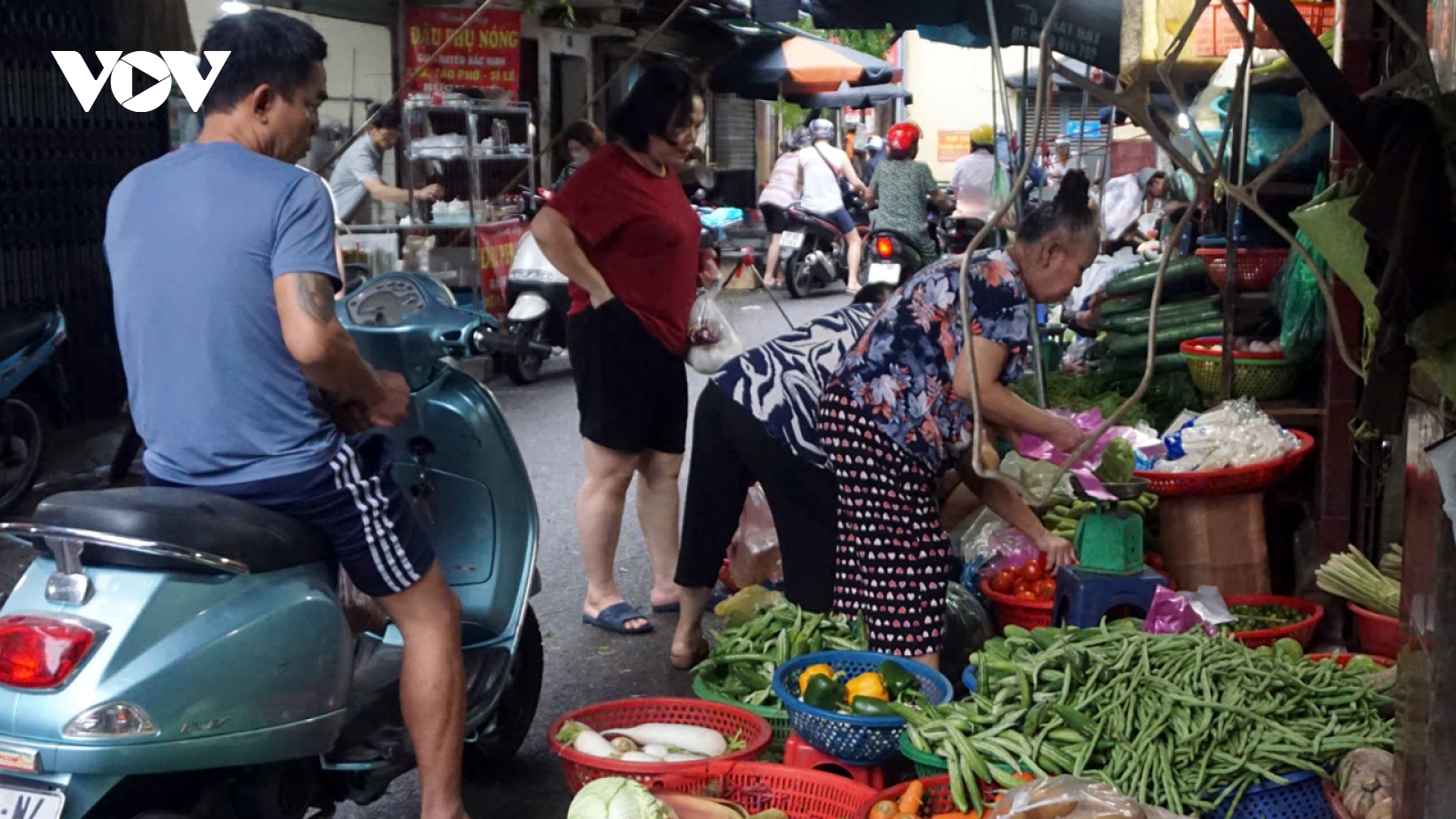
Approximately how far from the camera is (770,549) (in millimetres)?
5688

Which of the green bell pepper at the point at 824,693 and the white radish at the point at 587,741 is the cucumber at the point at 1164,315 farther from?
the white radish at the point at 587,741

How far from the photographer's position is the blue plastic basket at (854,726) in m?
3.67

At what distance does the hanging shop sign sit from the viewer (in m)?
33.3

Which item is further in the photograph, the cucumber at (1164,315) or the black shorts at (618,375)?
the cucumber at (1164,315)

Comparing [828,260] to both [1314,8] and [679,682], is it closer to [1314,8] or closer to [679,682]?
[1314,8]

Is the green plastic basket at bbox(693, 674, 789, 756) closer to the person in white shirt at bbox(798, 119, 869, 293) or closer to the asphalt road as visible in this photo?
the asphalt road

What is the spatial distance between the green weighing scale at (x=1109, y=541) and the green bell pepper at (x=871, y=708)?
4.03 feet

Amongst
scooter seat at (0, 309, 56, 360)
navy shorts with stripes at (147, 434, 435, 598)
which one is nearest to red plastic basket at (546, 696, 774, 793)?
navy shorts with stripes at (147, 434, 435, 598)

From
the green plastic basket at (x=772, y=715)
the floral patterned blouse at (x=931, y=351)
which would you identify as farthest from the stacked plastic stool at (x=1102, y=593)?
the green plastic basket at (x=772, y=715)

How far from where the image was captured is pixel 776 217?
57.3 feet

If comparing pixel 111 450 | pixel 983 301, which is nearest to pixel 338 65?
pixel 111 450

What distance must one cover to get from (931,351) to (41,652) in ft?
7.62

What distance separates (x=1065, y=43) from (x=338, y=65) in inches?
245

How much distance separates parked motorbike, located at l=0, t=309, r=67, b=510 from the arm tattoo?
479 cm
